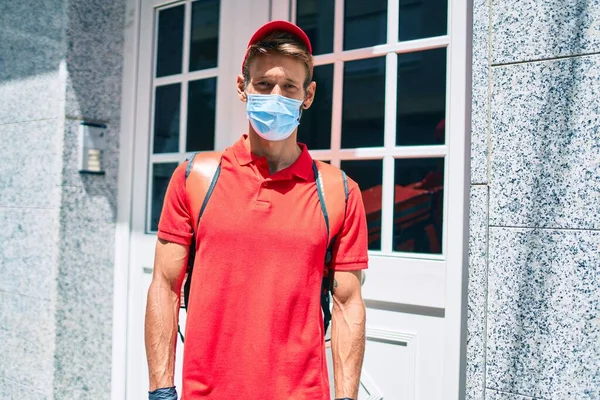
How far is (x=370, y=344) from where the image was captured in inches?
110

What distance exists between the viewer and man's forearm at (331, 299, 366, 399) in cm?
194

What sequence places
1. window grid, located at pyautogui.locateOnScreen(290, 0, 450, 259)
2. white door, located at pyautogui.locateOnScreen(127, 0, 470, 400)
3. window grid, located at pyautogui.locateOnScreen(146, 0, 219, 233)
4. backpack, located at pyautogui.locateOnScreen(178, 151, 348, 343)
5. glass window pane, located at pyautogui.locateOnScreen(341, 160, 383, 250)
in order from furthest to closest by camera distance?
window grid, located at pyautogui.locateOnScreen(146, 0, 219, 233) < glass window pane, located at pyautogui.locateOnScreen(341, 160, 383, 250) < window grid, located at pyautogui.locateOnScreen(290, 0, 450, 259) < white door, located at pyautogui.locateOnScreen(127, 0, 470, 400) < backpack, located at pyautogui.locateOnScreen(178, 151, 348, 343)

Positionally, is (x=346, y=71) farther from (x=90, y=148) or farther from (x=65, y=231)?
(x=65, y=231)

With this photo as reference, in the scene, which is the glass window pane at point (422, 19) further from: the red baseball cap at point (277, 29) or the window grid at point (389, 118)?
the red baseball cap at point (277, 29)

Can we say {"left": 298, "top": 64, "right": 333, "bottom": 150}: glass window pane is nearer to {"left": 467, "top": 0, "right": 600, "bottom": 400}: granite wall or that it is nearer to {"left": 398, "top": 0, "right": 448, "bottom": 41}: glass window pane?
{"left": 398, "top": 0, "right": 448, "bottom": 41}: glass window pane

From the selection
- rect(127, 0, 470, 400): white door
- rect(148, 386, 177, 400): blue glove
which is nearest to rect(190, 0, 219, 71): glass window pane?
rect(127, 0, 470, 400): white door

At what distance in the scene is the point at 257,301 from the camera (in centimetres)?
183

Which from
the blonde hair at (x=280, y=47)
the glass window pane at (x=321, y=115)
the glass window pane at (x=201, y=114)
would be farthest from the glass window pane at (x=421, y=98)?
the glass window pane at (x=201, y=114)

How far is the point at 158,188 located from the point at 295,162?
6.31ft

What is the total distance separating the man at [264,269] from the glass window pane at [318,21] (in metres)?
1.14

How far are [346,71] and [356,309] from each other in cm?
147

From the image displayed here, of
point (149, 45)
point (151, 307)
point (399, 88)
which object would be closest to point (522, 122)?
point (399, 88)

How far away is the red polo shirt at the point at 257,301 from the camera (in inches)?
71.7

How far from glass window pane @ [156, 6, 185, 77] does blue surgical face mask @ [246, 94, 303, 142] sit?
1889 mm
